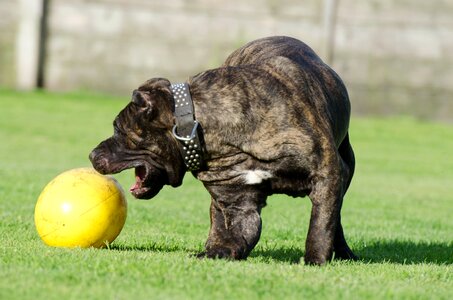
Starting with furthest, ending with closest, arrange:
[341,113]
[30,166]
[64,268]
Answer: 1. [30,166]
2. [341,113]
3. [64,268]

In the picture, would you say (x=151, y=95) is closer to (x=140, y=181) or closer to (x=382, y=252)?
(x=140, y=181)

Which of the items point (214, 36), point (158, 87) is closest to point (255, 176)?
point (158, 87)

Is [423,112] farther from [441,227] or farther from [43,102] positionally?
[441,227]

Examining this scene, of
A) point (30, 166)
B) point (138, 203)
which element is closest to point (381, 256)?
point (138, 203)

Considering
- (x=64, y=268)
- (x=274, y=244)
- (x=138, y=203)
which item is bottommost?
(x=138, y=203)

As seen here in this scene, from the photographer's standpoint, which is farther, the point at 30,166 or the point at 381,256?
the point at 30,166

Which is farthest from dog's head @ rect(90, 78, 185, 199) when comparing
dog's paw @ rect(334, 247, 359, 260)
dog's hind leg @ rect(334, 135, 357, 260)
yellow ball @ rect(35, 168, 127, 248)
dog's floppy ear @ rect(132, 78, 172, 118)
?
dog's paw @ rect(334, 247, 359, 260)

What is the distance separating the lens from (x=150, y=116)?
6.37 meters

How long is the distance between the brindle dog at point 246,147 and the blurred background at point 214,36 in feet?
46.9

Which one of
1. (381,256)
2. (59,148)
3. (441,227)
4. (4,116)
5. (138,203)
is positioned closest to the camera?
(381,256)

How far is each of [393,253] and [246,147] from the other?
2.13 metres

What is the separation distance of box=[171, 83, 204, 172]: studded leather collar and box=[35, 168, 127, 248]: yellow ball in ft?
2.69

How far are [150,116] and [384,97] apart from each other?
15.4 metres

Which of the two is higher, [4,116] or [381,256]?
[381,256]
